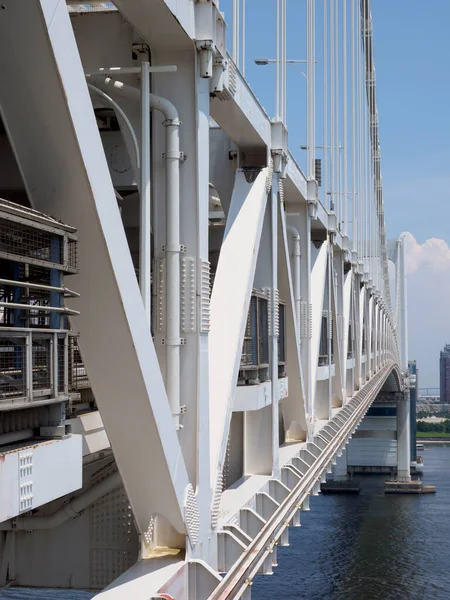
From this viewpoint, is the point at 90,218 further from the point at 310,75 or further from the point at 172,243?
the point at 310,75

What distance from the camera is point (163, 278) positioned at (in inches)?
248

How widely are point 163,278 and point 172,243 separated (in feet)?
0.81

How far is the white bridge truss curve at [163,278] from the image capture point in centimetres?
443

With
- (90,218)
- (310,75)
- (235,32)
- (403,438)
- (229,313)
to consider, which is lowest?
(403,438)

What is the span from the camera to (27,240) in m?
4.00

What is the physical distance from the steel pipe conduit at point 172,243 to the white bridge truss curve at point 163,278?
0.5 inches

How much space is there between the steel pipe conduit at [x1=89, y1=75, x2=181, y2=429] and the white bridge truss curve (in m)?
0.01

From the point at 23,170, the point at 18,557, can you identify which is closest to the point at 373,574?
the point at 18,557

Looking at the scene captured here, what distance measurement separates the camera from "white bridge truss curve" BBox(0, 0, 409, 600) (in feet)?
14.5

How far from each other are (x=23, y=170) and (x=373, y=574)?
104 ft

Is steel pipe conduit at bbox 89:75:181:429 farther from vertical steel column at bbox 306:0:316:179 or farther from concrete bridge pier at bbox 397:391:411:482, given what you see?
concrete bridge pier at bbox 397:391:411:482

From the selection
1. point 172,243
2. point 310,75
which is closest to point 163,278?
point 172,243

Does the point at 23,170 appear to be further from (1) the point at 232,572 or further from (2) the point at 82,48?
(1) the point at 232,572

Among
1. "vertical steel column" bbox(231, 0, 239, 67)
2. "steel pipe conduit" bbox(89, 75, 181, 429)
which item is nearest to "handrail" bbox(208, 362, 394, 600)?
"steel pipe conduit" bbox(89, 75, 181, 429)
